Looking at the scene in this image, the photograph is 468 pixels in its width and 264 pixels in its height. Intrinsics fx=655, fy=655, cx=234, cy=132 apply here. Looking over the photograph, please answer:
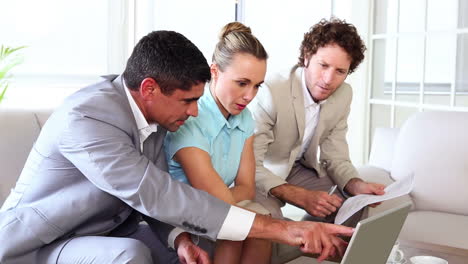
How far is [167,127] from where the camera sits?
183 centimetres

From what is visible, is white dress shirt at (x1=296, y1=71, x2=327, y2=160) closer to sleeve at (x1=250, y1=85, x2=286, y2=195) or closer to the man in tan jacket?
the man in tan jacket

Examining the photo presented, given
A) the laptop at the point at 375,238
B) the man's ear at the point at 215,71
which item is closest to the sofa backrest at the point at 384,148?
the man's ear at the point at 215,71

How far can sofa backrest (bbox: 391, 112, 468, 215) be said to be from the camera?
2.97 metres

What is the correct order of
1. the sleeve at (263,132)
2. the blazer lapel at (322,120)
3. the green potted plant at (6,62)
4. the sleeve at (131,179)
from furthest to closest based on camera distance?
the green potted plant at (6,62), the blazer lapel at (322,120), the sleeve at (263,132), the sleeve at (131,179)

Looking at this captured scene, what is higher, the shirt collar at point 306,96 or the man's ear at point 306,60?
the man's ear at point 306,60

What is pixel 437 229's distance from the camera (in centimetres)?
270

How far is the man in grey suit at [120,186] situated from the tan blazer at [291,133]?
86 centimetres

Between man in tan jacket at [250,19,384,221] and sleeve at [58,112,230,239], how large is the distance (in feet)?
2.84

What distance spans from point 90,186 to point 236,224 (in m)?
0.39

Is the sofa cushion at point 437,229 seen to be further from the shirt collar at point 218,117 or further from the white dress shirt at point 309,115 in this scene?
the shirt collar at point 218,117

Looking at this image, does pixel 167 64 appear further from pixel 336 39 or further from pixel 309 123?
pixel 309 123

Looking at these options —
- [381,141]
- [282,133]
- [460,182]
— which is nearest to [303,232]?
[282,133]

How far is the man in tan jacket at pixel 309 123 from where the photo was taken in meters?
2.56

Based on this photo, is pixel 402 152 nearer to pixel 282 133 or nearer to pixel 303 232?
pixel 282 133
